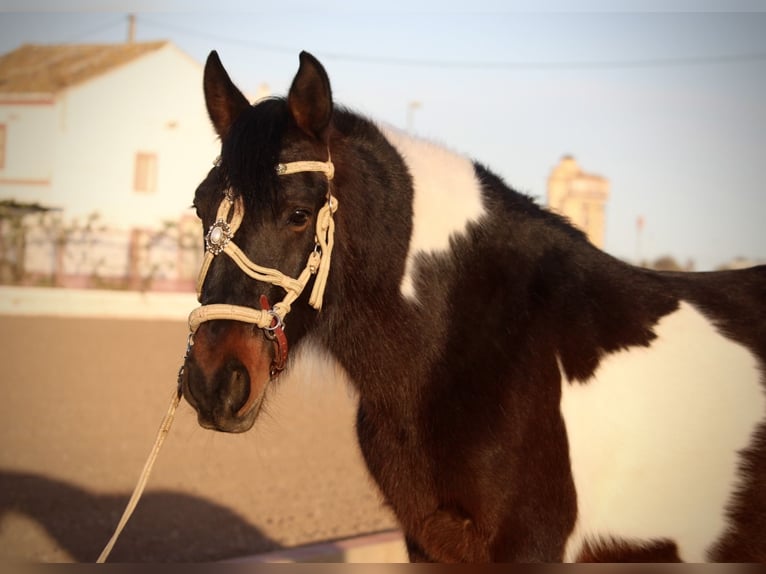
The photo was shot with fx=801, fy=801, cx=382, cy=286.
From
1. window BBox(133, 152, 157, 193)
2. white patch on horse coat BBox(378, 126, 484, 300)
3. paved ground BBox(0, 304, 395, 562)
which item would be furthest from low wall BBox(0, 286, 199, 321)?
white patch on horse coat BBox(378, 126, 484, 300)

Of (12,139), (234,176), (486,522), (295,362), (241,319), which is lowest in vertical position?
(486,522)

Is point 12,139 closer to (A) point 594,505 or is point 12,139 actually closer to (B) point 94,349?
(B) point 94,349

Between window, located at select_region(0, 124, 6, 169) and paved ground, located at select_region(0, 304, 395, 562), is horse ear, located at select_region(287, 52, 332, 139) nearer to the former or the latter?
paved ground, located at select_region(0, 304, 395, 562)

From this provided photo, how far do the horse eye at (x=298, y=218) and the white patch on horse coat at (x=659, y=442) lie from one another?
102cm

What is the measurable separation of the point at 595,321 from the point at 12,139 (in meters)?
24.1

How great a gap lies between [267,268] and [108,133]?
28.0 meters

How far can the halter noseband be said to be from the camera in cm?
243

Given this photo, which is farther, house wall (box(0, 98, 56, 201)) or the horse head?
house wall (box(0, 98, 56, 201))

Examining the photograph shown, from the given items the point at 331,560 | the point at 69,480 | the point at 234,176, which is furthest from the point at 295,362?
the point at 69,480

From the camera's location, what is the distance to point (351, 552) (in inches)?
191

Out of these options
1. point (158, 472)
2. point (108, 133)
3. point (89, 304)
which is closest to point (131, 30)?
point (108, 133)

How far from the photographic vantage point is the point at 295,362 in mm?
2893

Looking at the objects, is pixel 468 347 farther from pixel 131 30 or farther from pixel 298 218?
pixel 131 30

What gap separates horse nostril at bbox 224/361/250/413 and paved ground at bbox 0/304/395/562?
54 centimetres
